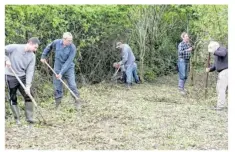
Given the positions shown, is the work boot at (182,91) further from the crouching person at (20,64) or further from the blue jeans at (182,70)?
the crouching person at (20,64)

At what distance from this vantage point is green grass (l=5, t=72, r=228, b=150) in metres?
6.34

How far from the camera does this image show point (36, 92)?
356 inches

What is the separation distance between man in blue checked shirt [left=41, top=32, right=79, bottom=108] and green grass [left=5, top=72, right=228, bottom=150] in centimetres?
32

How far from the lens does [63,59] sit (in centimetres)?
829

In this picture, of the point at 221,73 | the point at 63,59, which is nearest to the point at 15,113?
the point at 63,59

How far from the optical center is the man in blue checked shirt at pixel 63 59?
810cm

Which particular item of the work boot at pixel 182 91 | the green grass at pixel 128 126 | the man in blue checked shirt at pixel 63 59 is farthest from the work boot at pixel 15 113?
the work boot at pixel 182 91

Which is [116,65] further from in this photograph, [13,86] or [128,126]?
[13,86]

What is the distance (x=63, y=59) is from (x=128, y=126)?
1.70 meters

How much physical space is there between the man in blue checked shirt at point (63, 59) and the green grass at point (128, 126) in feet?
1.05

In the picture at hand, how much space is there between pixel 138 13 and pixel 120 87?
7.33 feet

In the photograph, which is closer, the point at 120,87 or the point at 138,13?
the point at 120,87
